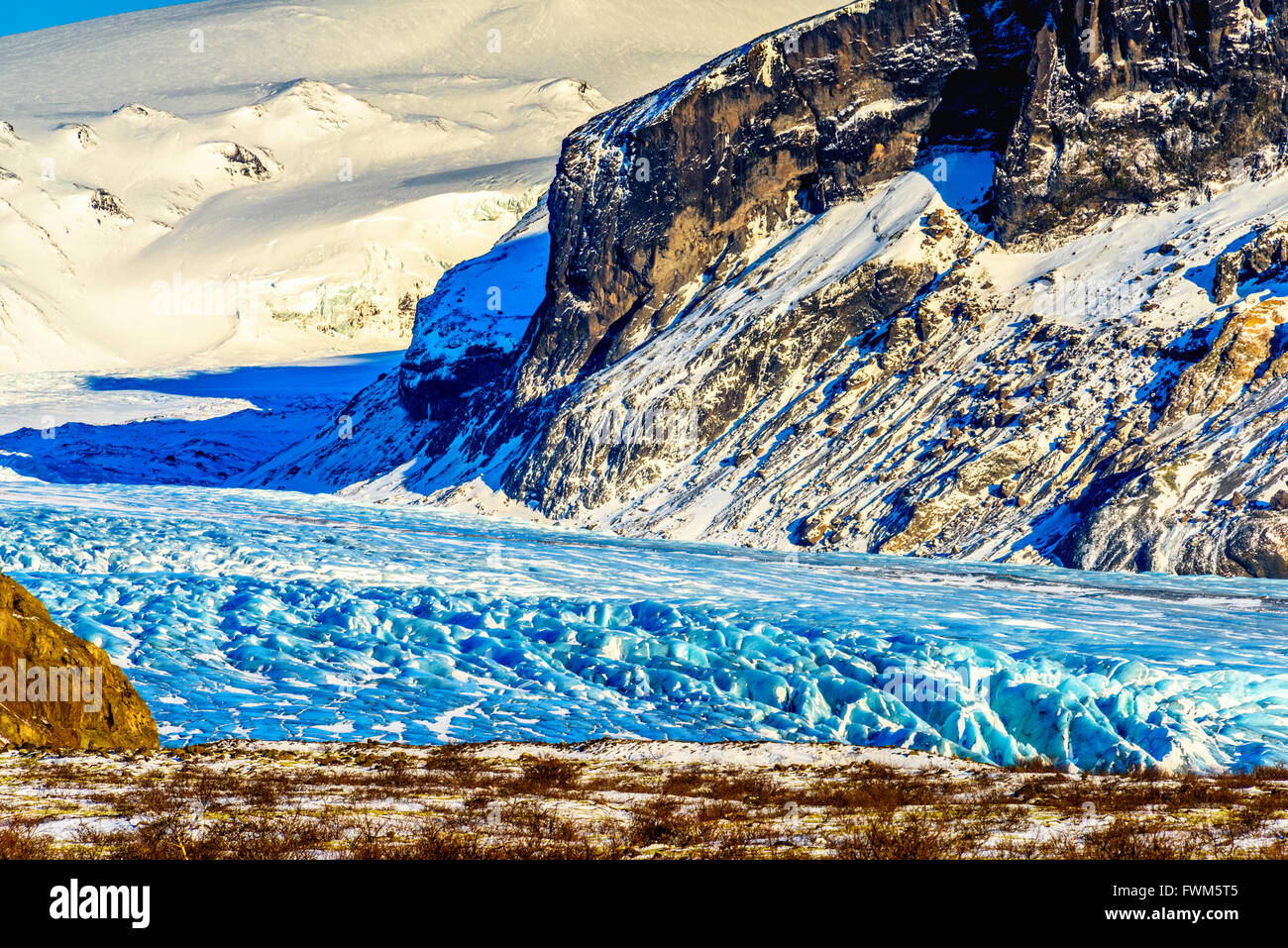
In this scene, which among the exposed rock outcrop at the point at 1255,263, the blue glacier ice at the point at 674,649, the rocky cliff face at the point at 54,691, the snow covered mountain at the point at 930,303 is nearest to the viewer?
the rocky cliff face at the point at 54,691

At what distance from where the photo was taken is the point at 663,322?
92562mm

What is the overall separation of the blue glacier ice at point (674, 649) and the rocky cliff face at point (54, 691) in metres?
2.80

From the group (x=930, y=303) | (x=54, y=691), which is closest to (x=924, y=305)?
(x=930, y=303)

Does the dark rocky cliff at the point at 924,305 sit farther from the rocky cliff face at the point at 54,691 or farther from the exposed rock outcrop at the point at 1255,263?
the rocky cliff face at the point at 54,691

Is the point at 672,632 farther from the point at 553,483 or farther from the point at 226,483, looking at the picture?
the point at 226,483

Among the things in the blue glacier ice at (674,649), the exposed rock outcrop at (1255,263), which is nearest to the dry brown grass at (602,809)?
the blue glacier ice at (674,649)

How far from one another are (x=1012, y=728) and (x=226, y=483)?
422 ft

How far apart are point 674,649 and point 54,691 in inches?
657

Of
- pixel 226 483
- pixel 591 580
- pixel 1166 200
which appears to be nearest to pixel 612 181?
pixel 1166 200

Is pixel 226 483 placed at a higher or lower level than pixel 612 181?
lower

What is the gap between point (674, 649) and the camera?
32.9m

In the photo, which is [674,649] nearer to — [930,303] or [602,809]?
[602,809]

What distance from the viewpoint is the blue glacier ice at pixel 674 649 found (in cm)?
2619

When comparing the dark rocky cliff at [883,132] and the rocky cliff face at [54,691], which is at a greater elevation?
the dark rocky cliff at [883,132]
